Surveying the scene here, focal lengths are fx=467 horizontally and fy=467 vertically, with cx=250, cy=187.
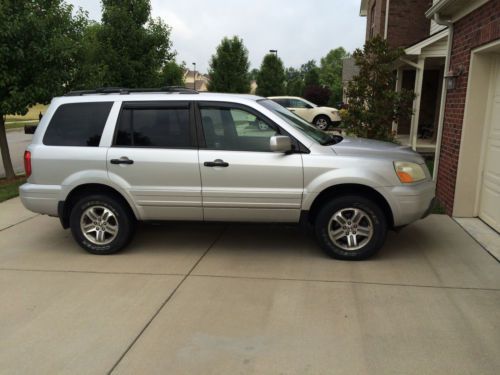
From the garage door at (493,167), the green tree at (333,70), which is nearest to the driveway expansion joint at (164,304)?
the garage door at (493,167)

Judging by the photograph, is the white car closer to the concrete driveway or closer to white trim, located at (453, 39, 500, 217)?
white trim, located at (453, 39, 500, 217)

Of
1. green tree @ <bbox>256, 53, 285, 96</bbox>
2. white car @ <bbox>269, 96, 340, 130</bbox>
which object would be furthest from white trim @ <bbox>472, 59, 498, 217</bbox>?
green tree @ <bbox>256, 53, 285, 96</bbox>

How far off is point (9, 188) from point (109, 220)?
16.9 feet

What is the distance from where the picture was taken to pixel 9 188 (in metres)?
9.49

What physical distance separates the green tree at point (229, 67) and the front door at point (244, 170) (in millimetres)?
24709

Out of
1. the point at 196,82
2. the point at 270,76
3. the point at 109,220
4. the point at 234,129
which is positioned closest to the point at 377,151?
the point at 234,129

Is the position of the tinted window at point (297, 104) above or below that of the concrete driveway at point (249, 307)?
above

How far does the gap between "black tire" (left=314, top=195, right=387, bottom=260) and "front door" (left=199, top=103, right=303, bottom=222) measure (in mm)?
337

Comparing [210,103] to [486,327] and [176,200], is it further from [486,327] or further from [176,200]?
[486,327]

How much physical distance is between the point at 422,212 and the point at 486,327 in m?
1.63

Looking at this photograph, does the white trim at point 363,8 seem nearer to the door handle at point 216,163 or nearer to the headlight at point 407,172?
the headlight at point 407,172

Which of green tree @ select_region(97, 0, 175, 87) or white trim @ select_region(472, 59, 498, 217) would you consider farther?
green tree @ select_region(97, 0, 175, 87)

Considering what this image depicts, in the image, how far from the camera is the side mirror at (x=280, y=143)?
189 inches

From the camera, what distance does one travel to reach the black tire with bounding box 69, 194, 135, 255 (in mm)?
5418
